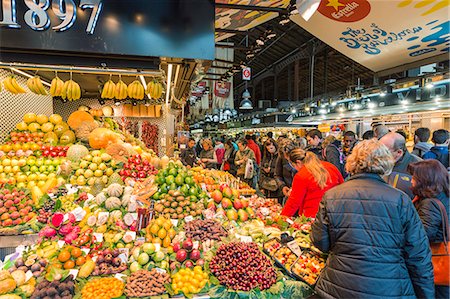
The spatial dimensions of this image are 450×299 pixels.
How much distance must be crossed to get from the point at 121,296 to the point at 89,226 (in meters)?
0.97

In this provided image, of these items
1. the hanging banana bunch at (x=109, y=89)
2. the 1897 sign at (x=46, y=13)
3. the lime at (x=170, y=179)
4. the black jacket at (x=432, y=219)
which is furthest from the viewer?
the hanging banana bunch at (x=109, y=89)

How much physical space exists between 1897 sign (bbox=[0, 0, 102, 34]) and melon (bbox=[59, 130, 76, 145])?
1.83 meters

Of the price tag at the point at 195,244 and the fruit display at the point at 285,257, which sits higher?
the price tag at the point at 195,244

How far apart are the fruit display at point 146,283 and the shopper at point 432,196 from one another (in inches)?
79.9

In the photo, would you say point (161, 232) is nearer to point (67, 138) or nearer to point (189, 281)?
point (189, 281)

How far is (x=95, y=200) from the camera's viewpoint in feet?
11.0

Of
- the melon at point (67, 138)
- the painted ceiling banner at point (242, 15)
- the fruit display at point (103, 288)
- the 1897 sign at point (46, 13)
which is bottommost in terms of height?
the fruit display at point (103, 288)

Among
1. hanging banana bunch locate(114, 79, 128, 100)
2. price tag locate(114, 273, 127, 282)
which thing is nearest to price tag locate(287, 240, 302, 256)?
price tag locate(114, 273, 127, 282)

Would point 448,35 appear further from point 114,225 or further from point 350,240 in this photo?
point 114,225

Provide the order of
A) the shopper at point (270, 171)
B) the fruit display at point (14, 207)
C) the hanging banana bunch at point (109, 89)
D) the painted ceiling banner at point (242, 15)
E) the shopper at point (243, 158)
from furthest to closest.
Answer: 1. the shopper at point (243, 158)
2. the shopper at point (270, 171)
3. the painted ceiling banner at point (242, 15)
4. the hanging banana bunch at point (109, 89)
5. the fruit display at point (14, 207)

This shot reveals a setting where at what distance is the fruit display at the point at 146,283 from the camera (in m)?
2.30

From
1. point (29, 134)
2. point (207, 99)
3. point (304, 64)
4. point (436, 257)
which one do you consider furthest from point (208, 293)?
point (304, 64)

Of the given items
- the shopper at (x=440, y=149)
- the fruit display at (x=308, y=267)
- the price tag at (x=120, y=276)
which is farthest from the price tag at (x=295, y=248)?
the shopper at (x=440, y=149)

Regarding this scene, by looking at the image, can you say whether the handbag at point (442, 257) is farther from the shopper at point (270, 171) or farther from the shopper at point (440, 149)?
the shopper at point (270, 171)
